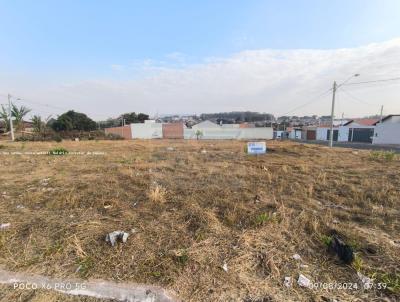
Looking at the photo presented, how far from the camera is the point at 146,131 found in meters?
39.8

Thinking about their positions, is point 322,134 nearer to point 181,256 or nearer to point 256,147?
point 256,147

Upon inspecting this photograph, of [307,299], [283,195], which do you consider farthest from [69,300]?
[283,195]

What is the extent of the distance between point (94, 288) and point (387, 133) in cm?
3614

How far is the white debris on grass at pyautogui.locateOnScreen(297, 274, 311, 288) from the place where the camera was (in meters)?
2.10

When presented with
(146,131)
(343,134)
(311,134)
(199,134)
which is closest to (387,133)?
(343,134)

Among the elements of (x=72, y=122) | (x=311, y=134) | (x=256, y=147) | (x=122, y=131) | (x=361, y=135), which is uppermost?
(x=72, y=122)

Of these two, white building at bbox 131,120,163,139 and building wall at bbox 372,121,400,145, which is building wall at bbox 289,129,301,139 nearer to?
building wall at bbox 372,121,400,145

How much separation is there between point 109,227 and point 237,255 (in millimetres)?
1842

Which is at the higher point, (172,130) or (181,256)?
(172,130)

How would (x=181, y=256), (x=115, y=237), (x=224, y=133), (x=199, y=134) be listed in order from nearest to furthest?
(x=181, y=256)
(x=115, y=237)
(x=199, y=134)
(x=224, y=133)

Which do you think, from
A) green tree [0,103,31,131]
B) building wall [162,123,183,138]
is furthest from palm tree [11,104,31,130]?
building wall [162,123,183,138]

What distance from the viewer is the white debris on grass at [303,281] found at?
6.88 feet

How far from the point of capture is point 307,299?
1.95 m

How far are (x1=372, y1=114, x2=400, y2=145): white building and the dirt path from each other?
35.1 meters
